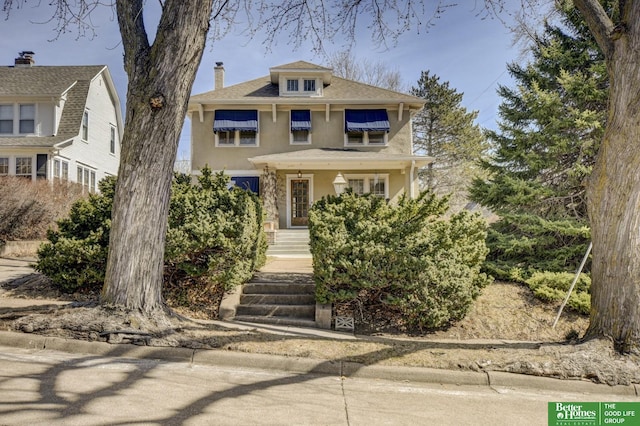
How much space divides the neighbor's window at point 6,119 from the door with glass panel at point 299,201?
1288cm

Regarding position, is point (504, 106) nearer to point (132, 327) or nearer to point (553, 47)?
point (553, 47)

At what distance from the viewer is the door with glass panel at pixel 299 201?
1720 centimetres

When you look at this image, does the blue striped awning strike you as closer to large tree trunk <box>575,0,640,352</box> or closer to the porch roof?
the porch roof

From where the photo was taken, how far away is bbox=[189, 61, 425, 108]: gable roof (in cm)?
1711

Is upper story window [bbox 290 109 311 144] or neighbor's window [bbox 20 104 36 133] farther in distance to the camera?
neighbor's window [bbox 20 104 36 133]

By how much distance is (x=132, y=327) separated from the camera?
4664 millimetres

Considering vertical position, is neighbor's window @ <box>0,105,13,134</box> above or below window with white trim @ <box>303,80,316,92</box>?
below

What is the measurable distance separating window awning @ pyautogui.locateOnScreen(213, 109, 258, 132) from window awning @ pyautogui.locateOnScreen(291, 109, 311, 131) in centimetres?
161

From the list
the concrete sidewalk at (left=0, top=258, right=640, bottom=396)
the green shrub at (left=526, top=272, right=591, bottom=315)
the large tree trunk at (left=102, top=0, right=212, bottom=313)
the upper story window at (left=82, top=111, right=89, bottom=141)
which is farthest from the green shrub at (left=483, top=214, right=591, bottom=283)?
the upper story window at (left=82, top=111, right=89, bottom=141)

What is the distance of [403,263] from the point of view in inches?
240

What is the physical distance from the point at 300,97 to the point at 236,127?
3070mm

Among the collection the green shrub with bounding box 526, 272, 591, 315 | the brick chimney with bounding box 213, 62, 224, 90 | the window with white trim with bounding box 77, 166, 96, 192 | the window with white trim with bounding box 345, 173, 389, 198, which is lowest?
the green shrub with bounding box 526, 272, 591, 315

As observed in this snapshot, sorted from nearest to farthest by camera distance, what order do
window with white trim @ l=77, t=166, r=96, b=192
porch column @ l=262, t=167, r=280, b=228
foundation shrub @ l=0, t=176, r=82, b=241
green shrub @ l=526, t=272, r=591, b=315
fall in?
green shrub @ l=526, t=272, r=591, b=315
foundation shrub @ l=0, t=176, r=82, b=241
porch column @ l=262, t=167, r=280, b=228
window with white trim @ l=77, t=166, r=96, b=192

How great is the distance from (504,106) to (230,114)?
36.4 ft
